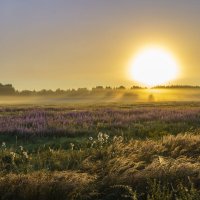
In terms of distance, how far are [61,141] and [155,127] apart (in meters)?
5.87

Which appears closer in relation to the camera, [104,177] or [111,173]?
[104,177]

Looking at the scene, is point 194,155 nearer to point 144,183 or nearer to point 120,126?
point 144,183

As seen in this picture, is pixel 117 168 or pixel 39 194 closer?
pixel 39 194

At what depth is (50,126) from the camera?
23.4 metres

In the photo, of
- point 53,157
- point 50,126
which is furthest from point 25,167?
point 50,126

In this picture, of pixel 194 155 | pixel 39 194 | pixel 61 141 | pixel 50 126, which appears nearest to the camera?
pixel 39 194

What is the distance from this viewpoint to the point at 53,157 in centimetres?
1323

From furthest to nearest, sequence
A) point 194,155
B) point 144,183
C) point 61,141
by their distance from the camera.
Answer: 1. point 61,141
2. point 194,155
3. point 144,183

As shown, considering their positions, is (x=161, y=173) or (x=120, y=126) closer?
(x=161, y=173)

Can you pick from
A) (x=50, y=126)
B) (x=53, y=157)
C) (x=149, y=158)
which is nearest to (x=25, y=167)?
(x=53, y=157)

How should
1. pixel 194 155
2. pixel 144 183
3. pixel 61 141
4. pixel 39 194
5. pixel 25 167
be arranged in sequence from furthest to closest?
pixel 61 141
pixel 194 155
pixel 25 167
pixel 144 183
pixel 39 194

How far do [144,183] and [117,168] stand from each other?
2.59 feet

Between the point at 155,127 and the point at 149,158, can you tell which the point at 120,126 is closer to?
the point at 155,127

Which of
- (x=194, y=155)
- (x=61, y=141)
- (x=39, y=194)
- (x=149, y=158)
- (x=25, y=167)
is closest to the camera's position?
(x=39, y=194)
